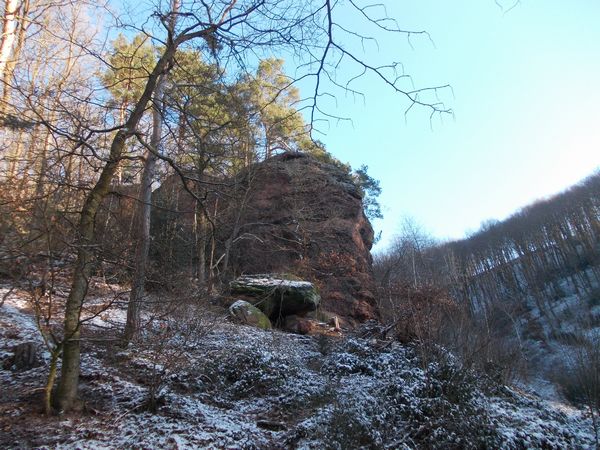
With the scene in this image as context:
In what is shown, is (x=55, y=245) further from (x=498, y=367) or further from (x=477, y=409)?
(x=498, y=367)

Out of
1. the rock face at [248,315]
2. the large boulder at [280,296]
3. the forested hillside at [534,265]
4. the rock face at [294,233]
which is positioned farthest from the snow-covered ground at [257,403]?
the forested hillside at [534,265]

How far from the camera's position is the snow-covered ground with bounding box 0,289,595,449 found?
3.88 m

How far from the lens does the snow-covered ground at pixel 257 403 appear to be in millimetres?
3875

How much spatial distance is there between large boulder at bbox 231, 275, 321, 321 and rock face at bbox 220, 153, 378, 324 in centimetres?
220

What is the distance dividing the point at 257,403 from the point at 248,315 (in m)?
4.66

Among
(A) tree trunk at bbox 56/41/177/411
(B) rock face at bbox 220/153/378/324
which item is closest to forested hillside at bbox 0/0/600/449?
(A) tree trunk at bbox 56/41/177/411

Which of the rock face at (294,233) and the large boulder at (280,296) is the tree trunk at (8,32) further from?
the large boulder at (280,296)

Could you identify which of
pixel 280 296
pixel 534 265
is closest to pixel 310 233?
pixel 280 296

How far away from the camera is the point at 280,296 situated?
36.9ft

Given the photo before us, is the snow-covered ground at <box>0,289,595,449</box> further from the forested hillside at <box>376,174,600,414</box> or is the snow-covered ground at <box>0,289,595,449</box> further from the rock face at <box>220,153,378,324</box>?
the forested hillside at <box>376,174,600,414</box>

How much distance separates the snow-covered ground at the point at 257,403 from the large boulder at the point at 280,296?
12.7ft

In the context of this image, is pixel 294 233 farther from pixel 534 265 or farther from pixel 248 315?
pixel 534 265

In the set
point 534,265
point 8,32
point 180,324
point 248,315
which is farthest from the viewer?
point 534,265

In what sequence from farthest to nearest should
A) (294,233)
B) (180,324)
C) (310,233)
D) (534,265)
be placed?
(534,265)
(310,233)
(294,233)
(180,324)
